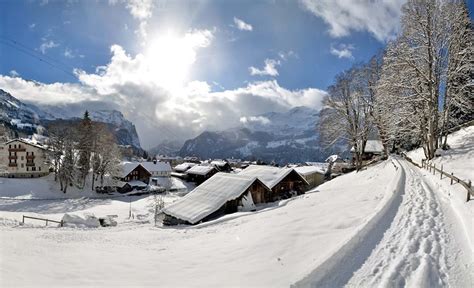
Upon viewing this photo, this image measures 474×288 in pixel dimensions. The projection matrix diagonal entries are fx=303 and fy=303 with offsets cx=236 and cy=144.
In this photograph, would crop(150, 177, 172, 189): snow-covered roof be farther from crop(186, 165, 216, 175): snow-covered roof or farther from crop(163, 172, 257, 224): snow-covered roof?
crop(163, 172, 257, 224): snow-covered roof

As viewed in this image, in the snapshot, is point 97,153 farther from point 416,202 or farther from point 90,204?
point 416,202

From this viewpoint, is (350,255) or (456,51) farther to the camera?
(456,51)

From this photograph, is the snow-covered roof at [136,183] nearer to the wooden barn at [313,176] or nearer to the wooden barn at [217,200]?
the wooden barn at [313,176]

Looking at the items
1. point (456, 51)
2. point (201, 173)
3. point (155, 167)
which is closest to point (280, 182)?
point (456, 51)

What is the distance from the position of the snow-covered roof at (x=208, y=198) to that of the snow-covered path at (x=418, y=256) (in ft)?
62.0

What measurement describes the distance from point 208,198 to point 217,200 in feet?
5.31

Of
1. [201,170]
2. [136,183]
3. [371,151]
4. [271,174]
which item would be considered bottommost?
[136,183]

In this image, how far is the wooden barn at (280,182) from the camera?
36750 mm

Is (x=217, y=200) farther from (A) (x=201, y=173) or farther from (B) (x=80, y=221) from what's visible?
(A) (x=201, y=173)

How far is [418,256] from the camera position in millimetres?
8367

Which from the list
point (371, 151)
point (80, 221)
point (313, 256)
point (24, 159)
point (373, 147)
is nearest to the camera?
point (313, 256)

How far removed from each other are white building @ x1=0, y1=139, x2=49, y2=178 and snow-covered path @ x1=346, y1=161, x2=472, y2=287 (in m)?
75.1

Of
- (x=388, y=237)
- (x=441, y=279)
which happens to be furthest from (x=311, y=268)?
(x=388, y=237)

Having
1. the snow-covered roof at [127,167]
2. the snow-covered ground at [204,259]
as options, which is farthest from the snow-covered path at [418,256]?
the snow-covered roof at [127,167]
